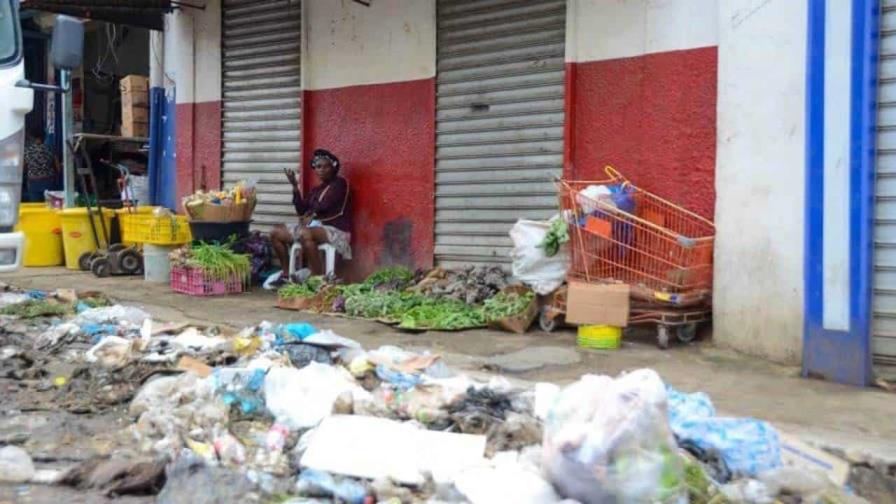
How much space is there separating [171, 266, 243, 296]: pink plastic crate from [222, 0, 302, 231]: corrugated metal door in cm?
131

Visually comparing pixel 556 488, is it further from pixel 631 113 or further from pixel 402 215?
pixel 402 215

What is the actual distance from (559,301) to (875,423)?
3.00 meters

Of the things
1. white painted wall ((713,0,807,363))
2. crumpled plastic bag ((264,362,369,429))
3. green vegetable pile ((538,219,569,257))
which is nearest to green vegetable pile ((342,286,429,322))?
green vegetable pile ((538,219,569,257))

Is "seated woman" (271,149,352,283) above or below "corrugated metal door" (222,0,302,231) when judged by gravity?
below

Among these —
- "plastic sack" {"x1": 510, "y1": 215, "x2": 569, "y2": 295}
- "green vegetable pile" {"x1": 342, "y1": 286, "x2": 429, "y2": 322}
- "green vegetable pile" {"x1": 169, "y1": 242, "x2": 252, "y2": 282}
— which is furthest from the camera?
"green vegetable pile" {"x1": 169, "y1": 242, "x2": 252, "y2": 282}

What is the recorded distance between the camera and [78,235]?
41.7 feet

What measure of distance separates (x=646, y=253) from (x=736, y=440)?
320 centimetres

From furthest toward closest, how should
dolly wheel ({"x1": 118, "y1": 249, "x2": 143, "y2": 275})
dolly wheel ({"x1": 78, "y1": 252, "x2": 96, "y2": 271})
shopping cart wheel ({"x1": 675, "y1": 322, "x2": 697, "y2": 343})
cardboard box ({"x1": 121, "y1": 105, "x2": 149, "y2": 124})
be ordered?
cardboard box ({"x1": 121, "y1": 105, "x2": 149, "y2": 124})
dolly wheel ({"x1": 78, "y1": 252, "x2": 96, "y2": 271})
dolly wheel ({"x1": 118, "y1": 249, "x2": 143, "y2": 275})
shopping cart wheel ({"x1": 675, "y1": 322, "x2": 697, "y2": 343})

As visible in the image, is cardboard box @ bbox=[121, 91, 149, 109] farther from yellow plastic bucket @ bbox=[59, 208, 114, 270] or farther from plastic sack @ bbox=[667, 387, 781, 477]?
plastic sack @ bbox=[667, 387, 781, 477]

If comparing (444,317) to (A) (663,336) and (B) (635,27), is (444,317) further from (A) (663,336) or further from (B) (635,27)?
(B) (635,27)

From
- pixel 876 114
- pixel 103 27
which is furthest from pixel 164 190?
pixel 876 114

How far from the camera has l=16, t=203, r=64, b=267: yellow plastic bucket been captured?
13055 millimetres

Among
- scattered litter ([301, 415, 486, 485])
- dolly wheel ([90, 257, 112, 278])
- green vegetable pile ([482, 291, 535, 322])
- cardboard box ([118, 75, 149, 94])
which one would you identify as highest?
cardboard box ([118, 75, 149, 94])

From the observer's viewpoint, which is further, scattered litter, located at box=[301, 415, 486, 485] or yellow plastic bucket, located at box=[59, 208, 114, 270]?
yellow plastic bucket, located at box=[59, 208, 114, 270]
